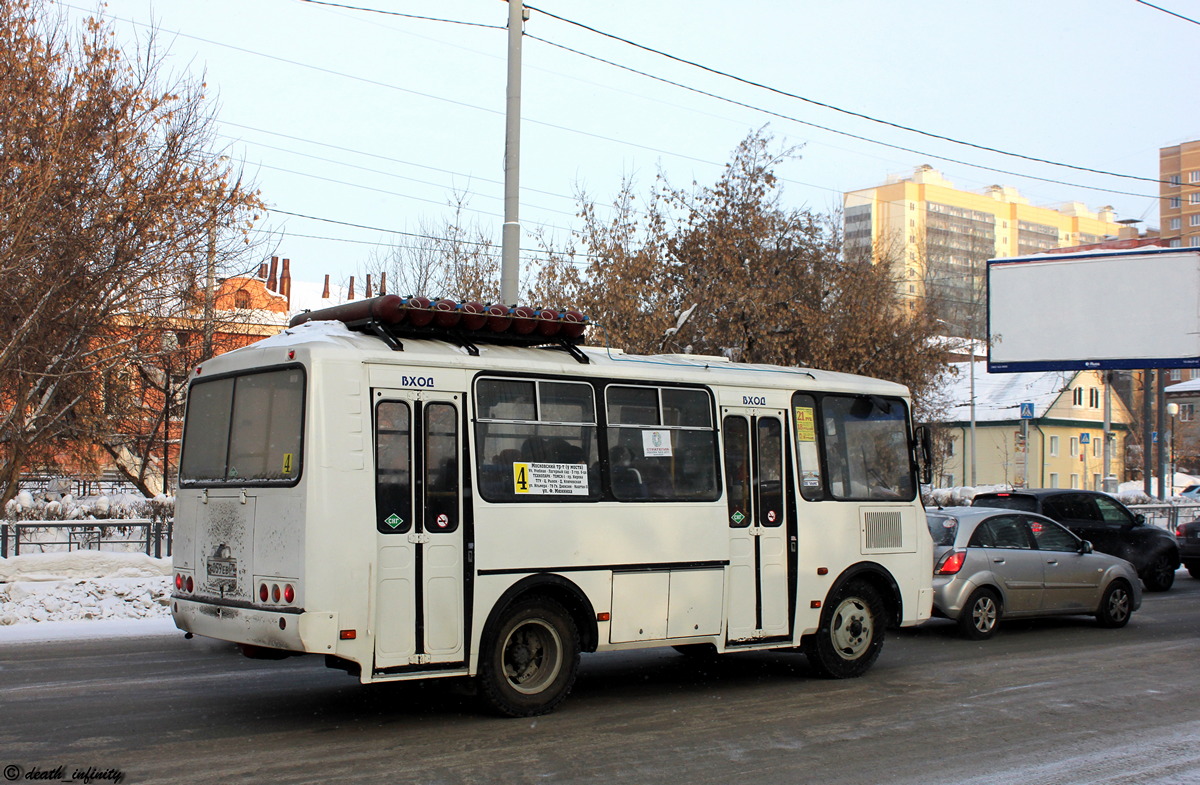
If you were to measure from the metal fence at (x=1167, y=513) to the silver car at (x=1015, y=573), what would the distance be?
15.7m

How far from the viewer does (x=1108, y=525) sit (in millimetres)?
19047

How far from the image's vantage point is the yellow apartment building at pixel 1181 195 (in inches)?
5571

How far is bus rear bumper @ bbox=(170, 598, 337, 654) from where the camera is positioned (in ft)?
24.2

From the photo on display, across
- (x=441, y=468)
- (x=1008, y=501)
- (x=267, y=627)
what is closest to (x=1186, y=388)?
(x=1008, y=501)

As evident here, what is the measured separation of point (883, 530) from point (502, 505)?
4381 millimetres

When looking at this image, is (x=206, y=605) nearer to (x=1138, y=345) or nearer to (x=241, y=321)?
(x=241, y=321)

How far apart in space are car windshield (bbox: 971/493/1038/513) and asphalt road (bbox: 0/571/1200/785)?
5.92 metres

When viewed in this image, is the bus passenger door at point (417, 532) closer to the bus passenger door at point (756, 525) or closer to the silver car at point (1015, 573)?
the bus passenger door at point (756, 525)

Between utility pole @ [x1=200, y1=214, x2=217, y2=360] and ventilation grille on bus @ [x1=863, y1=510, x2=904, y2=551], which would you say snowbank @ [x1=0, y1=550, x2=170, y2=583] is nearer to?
utility pole @ [x1=200, y1=214, x2=217, y2=360]

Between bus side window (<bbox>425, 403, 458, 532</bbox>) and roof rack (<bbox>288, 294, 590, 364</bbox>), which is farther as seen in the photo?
roof rack (<bbox>288, 294, 590, 364</bbox>)

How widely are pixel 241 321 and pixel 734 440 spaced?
1659 cm

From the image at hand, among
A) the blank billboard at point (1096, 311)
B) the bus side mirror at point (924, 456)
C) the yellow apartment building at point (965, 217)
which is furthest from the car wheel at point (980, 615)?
the yellow apartment building at point (965, 217)

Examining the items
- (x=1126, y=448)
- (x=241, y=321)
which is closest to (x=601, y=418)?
(x=241, y=321)

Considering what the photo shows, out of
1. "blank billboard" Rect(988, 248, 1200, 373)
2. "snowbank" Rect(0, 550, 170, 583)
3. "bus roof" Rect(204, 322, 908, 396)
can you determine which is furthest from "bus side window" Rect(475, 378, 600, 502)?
"blank billboard" Rect(988, 248, 1200, 373)
